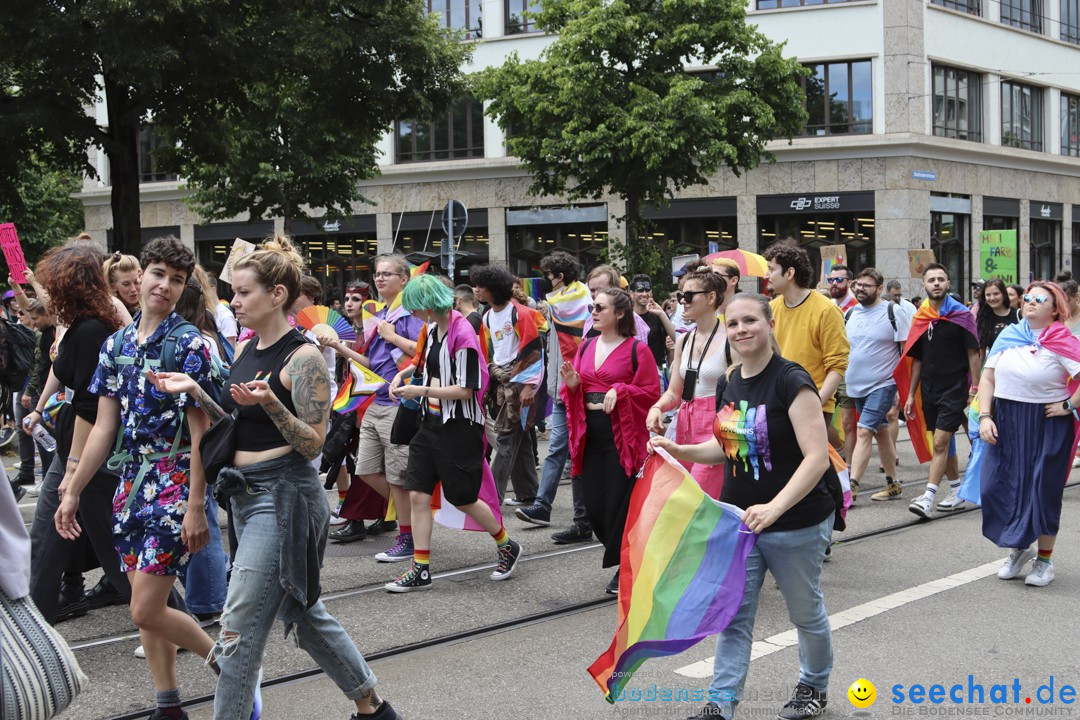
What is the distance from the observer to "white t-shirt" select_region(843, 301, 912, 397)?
9788mm

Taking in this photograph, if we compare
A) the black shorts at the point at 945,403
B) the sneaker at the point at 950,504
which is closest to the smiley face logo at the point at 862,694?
the sneaker at the point at 950,504

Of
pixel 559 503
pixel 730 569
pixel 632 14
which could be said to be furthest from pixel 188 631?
pixel 632 14

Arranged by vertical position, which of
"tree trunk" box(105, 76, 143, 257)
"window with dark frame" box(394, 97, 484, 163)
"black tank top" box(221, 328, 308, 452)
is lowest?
"black tank top" box(221, 328, 308, 452)

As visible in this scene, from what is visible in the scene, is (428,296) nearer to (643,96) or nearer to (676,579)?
(676,579)

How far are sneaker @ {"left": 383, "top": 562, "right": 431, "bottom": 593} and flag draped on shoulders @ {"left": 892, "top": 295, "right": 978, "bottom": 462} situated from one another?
4.76 meters

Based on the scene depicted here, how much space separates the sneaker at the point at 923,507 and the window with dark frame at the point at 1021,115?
29.6 m

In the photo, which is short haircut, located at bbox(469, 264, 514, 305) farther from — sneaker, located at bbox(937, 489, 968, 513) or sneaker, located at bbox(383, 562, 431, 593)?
sneaker, located at bbox(937, 489, 968, 513)

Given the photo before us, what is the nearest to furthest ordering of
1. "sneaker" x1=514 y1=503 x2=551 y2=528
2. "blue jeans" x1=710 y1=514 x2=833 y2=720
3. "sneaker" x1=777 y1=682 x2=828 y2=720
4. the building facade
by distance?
1. "blue jeans" x1=710 y1=514 x2=833 y2=720
2. "sneaker" x1=777 y1=682 x2=828 y2=720
3. "sneaker" x1=514 y1=503 x2=551 y2=528
4. the building facade

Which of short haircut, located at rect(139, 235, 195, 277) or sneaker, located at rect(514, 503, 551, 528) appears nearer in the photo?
short haircut, located at rect(139, 235, 195, 277)

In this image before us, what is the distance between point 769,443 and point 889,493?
5.83 meters

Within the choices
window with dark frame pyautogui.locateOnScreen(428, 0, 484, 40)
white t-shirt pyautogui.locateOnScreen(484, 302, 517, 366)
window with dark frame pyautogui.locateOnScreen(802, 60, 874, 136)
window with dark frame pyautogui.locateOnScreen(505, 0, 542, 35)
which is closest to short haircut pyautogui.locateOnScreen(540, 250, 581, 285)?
white t-shirt pyautogui.locateOnScreen(484, 302, 517, 366)

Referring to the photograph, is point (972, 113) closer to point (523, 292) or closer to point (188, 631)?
point (523, 292)

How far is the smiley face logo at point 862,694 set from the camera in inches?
181

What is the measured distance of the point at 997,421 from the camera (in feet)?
22.4
